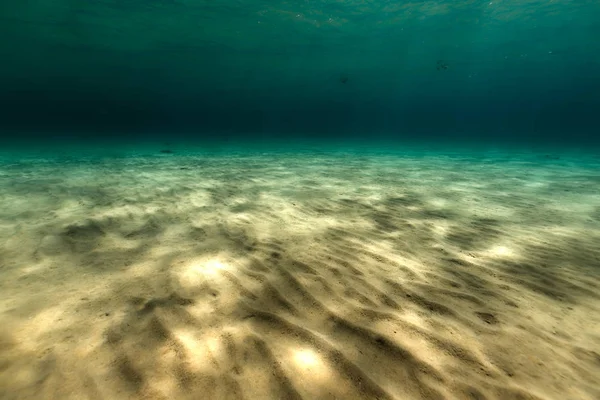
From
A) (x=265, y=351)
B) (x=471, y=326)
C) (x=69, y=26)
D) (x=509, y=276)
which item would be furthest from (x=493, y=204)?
(x=69, y=26)

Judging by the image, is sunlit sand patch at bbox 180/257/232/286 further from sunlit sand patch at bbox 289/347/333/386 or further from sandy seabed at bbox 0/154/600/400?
sunlit sand patch at bbox 289/347/333/386

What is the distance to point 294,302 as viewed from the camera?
280cm

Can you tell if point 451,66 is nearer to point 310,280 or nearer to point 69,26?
point 69,26

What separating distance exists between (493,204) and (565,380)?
217 inches

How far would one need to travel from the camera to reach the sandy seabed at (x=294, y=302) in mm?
1972

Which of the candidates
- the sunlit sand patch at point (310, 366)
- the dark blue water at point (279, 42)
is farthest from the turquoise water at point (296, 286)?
the dark blue water at point (279, 42)

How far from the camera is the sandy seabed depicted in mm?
1972

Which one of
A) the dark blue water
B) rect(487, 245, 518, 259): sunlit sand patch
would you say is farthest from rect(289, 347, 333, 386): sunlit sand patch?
the dark blue water

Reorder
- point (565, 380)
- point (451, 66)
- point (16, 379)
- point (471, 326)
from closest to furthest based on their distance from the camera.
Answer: point (16, 379), point (565, 380), point (471, 326), point (451, 66)

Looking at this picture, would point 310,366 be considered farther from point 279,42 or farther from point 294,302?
point 279,42

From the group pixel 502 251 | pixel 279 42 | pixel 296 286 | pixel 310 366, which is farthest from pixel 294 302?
pixel 279 42

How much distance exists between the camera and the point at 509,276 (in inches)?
135

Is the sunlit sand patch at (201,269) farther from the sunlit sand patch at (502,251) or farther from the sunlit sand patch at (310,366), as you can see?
the sunlit sand patch at (502,251)

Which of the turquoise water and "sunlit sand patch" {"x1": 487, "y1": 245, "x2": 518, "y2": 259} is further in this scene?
"sunlit sand patch" {"x1": 487, "y1": 245, "x2": 518, "y2": 259}
